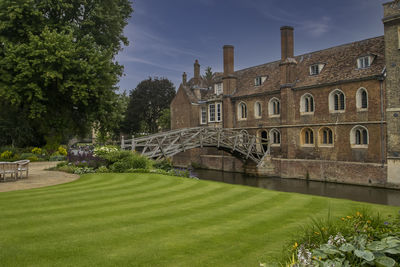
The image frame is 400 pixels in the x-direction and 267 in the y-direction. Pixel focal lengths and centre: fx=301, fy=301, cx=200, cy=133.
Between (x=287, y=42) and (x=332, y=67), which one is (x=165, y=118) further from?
(x=332, y=67)

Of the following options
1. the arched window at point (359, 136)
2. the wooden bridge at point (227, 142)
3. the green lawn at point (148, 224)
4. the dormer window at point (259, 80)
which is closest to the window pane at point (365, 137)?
the arched window at point (359, 136)

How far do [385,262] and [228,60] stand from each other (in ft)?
108

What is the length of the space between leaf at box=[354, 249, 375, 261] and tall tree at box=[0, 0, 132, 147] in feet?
63.8

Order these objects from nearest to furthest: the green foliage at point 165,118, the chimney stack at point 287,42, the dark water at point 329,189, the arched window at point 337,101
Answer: the dark water at point 329,189 → the arched window at point 337,101 → the chimney stack at point 287,42 → the green foliage at point 165,118

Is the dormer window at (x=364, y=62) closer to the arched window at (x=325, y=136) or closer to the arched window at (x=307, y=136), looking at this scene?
the arched window at (x=325, y=136)

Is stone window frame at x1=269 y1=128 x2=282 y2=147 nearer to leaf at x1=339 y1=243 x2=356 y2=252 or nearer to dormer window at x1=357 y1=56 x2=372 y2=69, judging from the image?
dormer window at x1=357 y1=56 x2=372 y2=69

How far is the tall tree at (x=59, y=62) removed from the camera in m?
19.2

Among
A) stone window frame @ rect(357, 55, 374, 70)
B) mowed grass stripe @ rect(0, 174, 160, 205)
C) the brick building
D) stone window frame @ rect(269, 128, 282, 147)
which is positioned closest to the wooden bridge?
stone window frame @ rect(269, 128, 282, 147)

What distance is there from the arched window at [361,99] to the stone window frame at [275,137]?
27.0ft

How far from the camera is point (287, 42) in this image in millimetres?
28922

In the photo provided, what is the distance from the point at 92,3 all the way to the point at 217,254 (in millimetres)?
24091

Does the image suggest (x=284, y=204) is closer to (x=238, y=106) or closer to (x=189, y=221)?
(x=189, y=221)

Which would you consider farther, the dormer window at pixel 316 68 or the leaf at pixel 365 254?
the dormer window at pixel 316 68

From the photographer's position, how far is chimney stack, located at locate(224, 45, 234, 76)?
34344 mm
